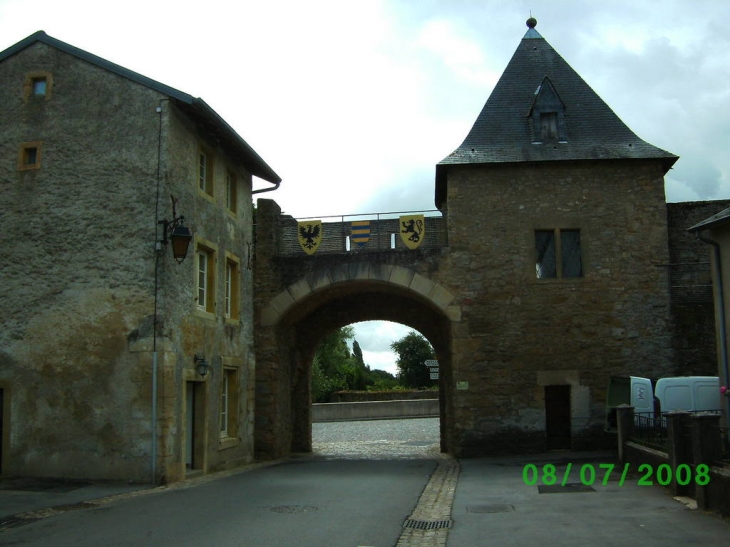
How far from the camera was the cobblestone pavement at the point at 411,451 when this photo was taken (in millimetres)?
7699

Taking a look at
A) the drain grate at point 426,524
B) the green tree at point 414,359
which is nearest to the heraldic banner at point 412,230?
the drain grate at point 426,524

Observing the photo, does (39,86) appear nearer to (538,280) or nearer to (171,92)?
(171,92)

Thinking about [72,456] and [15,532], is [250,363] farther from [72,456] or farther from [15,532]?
[15,532]

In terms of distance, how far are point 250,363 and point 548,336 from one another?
6421mm

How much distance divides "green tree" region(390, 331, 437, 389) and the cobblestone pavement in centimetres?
2176

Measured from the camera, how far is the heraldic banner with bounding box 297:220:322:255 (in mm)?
17531

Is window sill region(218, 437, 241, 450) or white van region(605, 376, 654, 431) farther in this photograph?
white van region(605, 376, 654, 431)

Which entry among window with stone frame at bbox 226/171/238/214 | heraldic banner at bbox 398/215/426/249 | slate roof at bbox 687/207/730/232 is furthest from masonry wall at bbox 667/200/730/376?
window with stone frame at bbox 226/171/238/214

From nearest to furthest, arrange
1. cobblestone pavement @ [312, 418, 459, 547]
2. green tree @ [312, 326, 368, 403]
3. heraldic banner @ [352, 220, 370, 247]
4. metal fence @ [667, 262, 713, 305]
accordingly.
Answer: cobblestone pavement @ [312, 418, 459, 547]
metal fence @ [667, 262, 713, 305]
heraldic banner @ [352, 220, 370, 247]
green tree @ [312, 326, 368, 403]

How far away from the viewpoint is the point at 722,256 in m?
12.6

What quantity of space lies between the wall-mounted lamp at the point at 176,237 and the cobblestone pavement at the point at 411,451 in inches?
199

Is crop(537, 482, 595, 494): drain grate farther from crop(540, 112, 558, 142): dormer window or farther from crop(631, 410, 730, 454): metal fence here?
crop(540, 112, 558, 142): dormer window

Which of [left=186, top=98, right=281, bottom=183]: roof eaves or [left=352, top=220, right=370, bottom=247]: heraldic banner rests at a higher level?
[left=186, top=98, right=281, bottom=183]: roof eaves

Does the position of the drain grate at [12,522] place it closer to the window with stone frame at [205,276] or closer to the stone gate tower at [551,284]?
the window with stone frame at [205,276]
